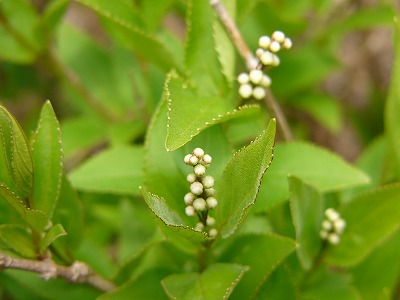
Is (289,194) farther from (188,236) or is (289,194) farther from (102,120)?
(102,120)

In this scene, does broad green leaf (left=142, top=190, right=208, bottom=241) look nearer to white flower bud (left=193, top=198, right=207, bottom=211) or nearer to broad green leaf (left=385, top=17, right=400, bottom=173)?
white flower bud (left=193, top=198, right=207, bottom=211)

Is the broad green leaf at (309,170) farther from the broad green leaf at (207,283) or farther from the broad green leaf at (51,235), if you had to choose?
the broad green leaf at (51,235)

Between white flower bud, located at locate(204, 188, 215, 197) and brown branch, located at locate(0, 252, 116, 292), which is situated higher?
white flower bud, located at locate(204, 188, 215, 197)

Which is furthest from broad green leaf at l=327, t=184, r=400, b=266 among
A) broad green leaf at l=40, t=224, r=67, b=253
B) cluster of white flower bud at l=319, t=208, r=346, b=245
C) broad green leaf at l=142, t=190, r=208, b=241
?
broad green leaf at l=40, t=224, r=67, b=253

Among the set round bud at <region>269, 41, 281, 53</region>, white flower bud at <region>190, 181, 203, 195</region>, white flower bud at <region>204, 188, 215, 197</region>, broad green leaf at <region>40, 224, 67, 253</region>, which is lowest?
broad green leaf at <region>40, 224, 67, 253</region>

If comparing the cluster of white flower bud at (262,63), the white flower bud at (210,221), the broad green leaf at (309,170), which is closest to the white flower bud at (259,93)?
the cluster of white flower bud at (262,63)

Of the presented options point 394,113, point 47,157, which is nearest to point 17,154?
point 47,157
